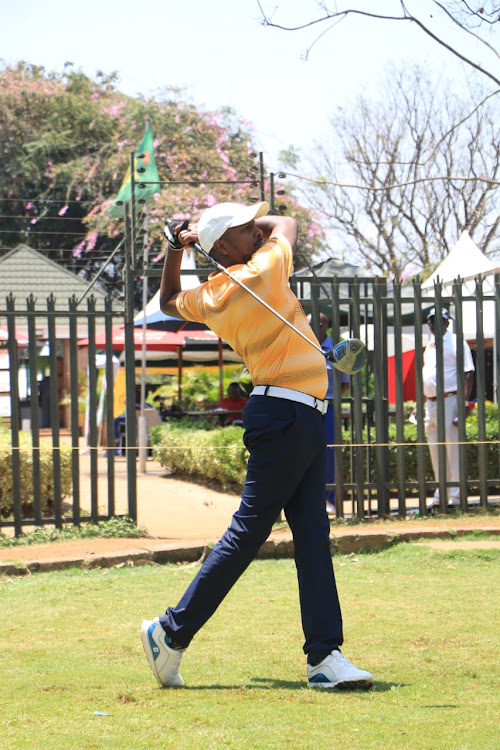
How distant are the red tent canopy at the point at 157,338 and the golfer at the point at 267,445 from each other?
39.0 feet

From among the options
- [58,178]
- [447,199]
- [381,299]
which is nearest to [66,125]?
[58,178]

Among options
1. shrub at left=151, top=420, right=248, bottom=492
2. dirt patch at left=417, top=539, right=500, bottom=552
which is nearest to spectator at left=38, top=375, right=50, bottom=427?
shrub at left=151, top=420, right=248, bottom=492

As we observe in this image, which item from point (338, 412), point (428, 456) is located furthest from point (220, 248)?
point (428, 456)

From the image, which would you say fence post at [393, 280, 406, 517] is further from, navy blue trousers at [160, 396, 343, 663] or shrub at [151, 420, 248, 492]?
navy blue trousers at [160, 396, 343, 663]

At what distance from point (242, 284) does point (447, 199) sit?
76.2 feet

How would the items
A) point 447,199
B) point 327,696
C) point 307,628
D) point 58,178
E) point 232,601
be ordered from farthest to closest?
point 58,178
point 447,199
point 232,601
point 307,628
point 327,696

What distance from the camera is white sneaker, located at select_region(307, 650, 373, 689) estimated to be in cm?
377

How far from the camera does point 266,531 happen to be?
4.08m

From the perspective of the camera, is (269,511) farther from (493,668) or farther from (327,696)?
(493,668)

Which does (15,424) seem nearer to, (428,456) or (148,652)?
(148,652)

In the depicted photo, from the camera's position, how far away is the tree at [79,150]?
3050 cm

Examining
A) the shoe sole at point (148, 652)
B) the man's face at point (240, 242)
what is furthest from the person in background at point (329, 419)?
the shoe sole at point (148, 652)

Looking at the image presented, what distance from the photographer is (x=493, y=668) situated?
4.07m

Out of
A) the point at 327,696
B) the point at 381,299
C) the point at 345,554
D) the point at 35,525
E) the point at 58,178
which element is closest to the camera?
the point at 327,696
